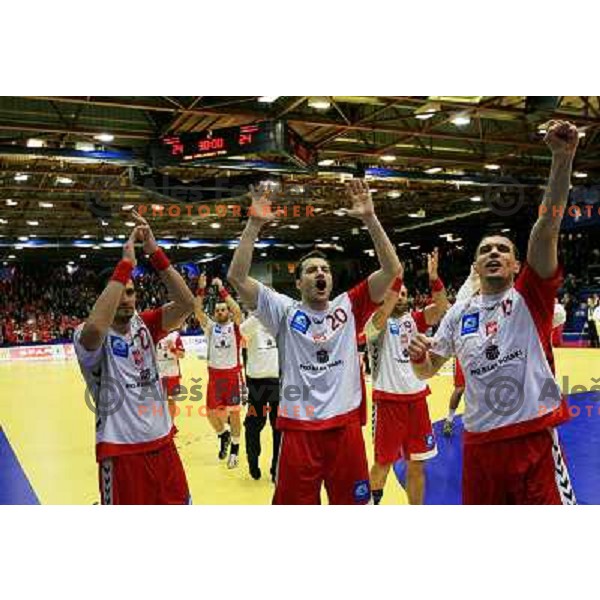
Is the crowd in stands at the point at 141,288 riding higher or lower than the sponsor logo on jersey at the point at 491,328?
higher

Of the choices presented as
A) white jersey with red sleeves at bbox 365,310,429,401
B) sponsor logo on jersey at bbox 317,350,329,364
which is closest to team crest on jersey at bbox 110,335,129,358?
sponsor logo on jersey at bbox 317,350,329,364

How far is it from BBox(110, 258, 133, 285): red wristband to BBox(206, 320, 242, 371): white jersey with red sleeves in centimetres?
412

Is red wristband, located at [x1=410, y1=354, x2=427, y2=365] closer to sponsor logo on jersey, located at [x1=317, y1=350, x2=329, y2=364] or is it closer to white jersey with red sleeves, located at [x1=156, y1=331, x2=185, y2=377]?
sponsor logo on jersey, located at [x1=317, y1=350, x2=329, y2=364]

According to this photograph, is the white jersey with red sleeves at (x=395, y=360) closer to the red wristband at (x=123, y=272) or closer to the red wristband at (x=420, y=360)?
the red wristband at (x=420, y=360)

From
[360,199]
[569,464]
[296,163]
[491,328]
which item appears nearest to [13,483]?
[360,199]

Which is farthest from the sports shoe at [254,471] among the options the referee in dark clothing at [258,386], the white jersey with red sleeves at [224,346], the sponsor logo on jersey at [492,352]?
the sponsor logo on jersey at [492,352]

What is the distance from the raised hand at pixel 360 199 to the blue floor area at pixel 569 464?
274 cm

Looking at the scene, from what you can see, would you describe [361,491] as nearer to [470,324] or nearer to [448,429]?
[470,324]

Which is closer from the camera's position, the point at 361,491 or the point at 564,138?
the point at 564,138

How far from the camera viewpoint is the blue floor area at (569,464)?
538cm

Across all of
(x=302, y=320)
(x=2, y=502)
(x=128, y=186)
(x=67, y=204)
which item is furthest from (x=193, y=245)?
(x=302, y=320)

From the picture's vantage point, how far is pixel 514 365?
3.08m

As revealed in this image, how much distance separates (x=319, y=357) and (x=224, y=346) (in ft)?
13.0
